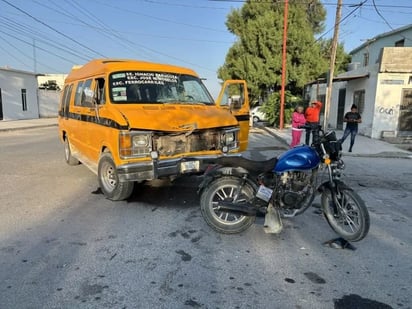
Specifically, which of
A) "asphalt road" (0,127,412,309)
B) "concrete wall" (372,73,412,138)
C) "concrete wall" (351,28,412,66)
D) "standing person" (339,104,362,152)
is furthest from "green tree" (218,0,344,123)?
"asphalt road" (0,127,412,309)

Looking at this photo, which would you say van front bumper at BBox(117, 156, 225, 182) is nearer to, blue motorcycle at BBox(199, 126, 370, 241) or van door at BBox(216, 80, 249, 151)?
blue motorcycle at BBox(199, 126, 370, 241)

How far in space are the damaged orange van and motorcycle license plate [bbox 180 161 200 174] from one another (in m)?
0.01

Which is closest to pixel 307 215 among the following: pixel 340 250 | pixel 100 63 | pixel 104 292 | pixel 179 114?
pixel 340 250

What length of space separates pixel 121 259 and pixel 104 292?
64 cm

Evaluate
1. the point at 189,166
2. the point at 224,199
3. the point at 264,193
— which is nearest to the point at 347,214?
the point at 264,193

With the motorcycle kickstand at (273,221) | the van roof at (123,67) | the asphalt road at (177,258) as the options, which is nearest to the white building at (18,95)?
the van roof at (123,67)

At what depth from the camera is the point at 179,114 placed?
5430mm

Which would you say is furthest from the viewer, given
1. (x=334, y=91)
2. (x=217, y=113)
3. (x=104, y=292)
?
(x=334, y=91)

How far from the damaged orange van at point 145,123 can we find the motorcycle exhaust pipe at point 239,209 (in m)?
1.11

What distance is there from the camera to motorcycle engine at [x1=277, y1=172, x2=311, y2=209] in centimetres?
418

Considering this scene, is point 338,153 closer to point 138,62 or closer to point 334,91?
point 138,62

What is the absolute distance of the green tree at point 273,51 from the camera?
2558 centimetres

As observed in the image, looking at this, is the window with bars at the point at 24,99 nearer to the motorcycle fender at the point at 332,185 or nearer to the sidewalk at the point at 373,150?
the sidewalk at the point at 373,150

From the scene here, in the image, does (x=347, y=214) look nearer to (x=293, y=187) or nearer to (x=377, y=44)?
(x=293, y=187)
